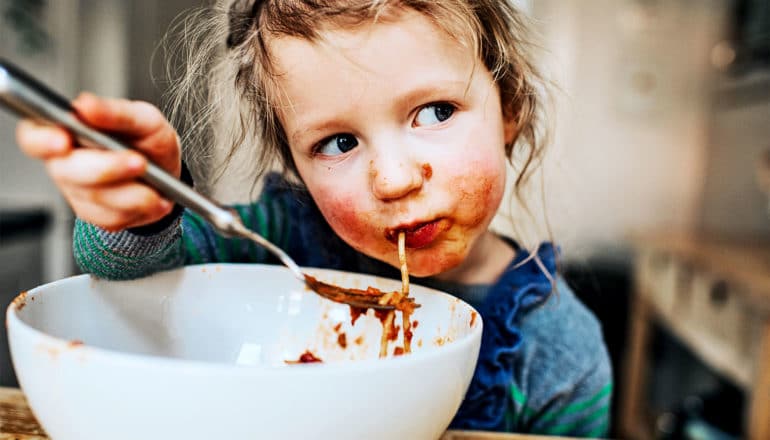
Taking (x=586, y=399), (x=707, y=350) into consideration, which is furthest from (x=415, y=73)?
(x=707, y=350)

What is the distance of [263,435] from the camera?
0.94 ft

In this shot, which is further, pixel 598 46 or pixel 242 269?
pixel 598 46

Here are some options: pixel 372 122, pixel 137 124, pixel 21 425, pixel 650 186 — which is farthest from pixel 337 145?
pixel 650 186

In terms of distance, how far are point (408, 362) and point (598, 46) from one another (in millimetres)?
2101

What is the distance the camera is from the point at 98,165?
31cm

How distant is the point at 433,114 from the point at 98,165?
8.9 inches

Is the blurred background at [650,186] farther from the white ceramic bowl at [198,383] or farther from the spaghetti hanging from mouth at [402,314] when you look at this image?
the white ceramic bowl at [198,383]

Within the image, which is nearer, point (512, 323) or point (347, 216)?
point (347, 216)

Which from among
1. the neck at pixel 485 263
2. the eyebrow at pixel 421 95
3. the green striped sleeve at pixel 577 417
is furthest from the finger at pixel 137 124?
the green striped sleeve at pixel 577 417

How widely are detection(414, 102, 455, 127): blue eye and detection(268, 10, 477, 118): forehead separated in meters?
0.02

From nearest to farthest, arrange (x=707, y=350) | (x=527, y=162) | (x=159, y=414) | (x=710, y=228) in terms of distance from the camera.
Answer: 1. (x=159, y=414)
2. (x=527, y=162)
3. (x=707, y=350)
4. (x=710, y=228)

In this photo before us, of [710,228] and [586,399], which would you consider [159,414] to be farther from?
[710,228]

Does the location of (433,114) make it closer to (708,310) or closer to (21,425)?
(21,425)

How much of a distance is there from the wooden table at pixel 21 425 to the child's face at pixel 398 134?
125 millimetres
